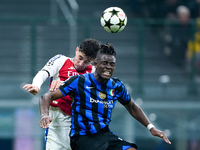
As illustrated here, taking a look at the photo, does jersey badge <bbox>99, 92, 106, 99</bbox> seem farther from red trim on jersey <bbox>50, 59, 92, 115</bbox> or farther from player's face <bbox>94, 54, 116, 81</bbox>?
red trim on jersey <bbox>50, 59, 92, 115</bbox>

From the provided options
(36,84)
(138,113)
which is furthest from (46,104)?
(138,113)

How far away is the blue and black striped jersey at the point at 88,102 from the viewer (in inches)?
209

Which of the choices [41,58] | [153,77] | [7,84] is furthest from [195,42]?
[7,84]

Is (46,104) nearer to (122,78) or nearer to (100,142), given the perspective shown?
(100,142)

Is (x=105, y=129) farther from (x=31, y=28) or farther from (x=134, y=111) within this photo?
(x=31, y=28)

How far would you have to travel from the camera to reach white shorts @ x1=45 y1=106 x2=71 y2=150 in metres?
6.02

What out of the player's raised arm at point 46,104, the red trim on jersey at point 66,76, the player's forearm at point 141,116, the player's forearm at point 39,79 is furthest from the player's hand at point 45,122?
the player's forearm at point 141,116

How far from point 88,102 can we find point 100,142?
46 cm

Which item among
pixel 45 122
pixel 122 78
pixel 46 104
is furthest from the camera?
pixel 122 78

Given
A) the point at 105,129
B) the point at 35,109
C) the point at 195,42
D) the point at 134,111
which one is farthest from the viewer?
the point at 195,42

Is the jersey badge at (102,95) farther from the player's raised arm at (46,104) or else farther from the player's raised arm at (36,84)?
the player's raised arm at (36,84)

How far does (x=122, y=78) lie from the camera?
1066cm

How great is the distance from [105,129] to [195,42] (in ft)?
20.0

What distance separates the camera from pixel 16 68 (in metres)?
10.7
